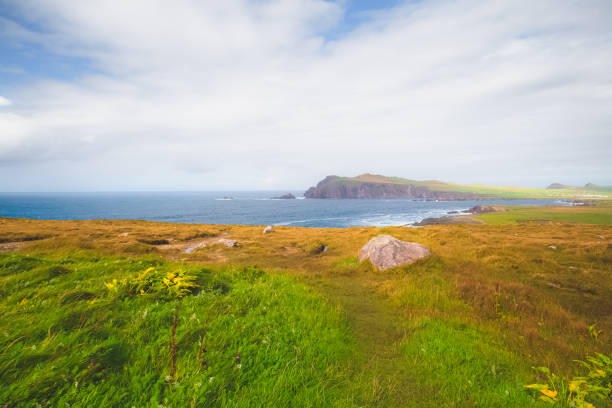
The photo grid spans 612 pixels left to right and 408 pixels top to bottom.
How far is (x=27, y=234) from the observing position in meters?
21.0

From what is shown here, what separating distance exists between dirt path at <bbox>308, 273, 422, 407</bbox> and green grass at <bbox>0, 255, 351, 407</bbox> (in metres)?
0.48

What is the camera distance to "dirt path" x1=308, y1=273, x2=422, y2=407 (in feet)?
13.8

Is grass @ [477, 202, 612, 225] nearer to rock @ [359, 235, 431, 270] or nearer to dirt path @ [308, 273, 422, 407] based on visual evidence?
rock @ [359, 235, 431, 270]

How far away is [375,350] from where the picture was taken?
5.71 metres

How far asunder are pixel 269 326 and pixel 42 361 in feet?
12.2

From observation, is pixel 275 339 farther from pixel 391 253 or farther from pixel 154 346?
pixel 391 253

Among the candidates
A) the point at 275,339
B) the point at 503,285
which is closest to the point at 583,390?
the point at 275,339

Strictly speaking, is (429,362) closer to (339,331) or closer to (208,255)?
(339,331)

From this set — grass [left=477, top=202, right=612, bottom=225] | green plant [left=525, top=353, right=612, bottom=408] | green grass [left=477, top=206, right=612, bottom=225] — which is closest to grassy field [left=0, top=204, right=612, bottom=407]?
green plant [left=525, top=353, right=612, bottom=408]

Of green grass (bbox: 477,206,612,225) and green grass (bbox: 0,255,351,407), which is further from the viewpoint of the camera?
green grass (bbox: 477,206,612,225)

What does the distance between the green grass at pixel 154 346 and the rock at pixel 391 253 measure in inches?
280

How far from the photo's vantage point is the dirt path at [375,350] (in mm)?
4219

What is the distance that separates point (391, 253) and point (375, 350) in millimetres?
8467

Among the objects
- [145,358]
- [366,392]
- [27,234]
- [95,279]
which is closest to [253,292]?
[145,358]
